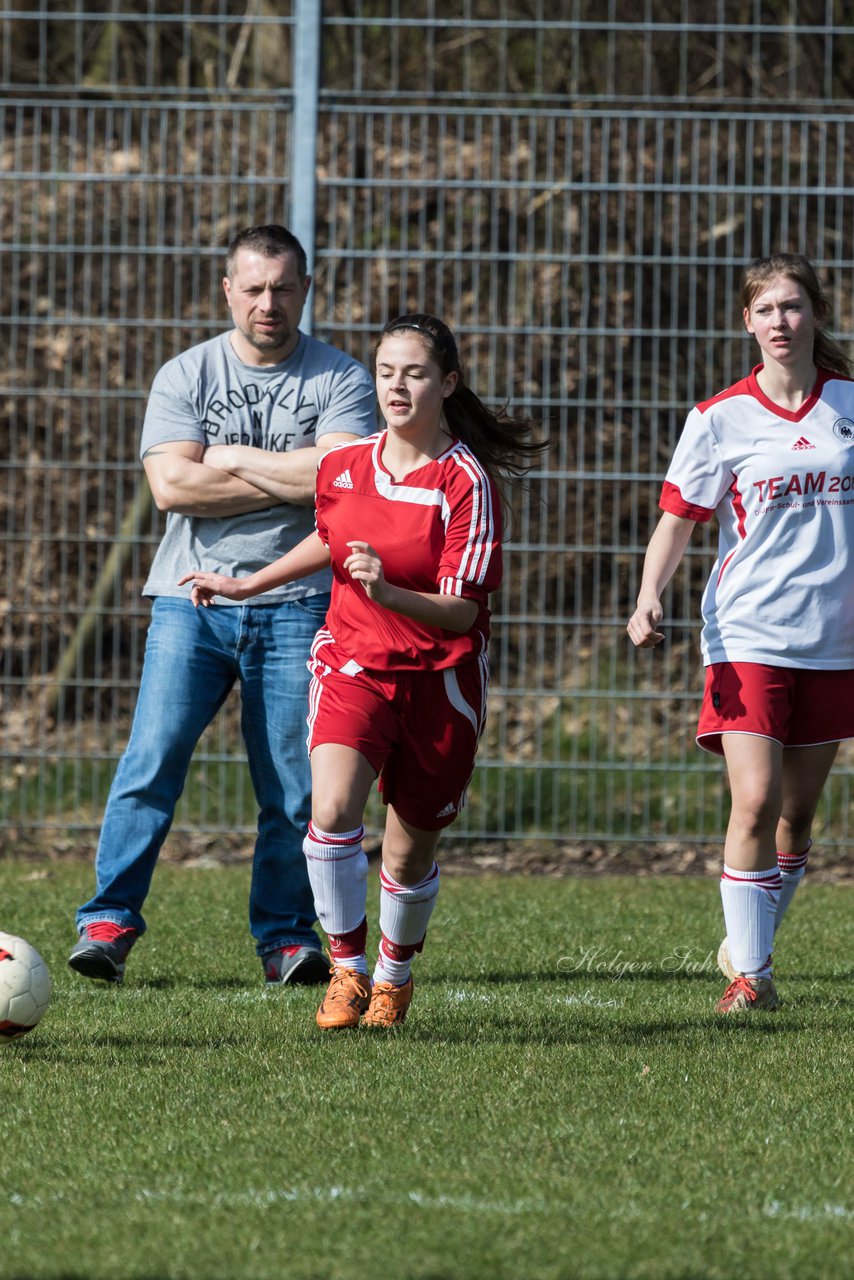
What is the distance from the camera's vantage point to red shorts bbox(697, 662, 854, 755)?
496cm

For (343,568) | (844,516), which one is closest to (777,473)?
(844,516)

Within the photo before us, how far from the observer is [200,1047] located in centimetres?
445

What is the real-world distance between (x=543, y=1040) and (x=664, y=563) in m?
1.43

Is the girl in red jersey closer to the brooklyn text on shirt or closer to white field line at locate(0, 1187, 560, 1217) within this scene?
the brooklyn text on shirt

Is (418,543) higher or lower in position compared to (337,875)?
higher

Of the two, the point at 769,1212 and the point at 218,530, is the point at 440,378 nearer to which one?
the point at 218,530

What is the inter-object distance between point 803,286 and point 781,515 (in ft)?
2.19

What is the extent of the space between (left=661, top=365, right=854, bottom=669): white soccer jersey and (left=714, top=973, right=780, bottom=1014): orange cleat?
0.92 meters

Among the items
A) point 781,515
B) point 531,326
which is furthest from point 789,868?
Result: point 531,326

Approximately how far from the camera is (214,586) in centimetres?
507

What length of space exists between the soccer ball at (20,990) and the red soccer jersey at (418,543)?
112 centimetres

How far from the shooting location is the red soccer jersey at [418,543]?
4.54 metres

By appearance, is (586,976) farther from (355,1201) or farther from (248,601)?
(355,1201)

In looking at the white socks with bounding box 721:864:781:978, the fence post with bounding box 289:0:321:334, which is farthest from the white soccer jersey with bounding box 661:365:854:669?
the fence post with bounding box 289:0:321:334
